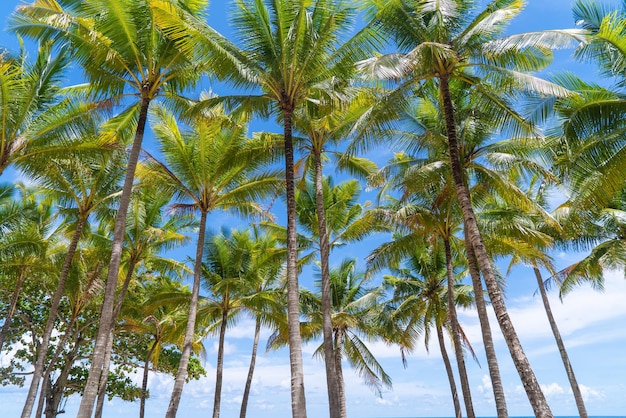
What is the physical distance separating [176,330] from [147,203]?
633 cm

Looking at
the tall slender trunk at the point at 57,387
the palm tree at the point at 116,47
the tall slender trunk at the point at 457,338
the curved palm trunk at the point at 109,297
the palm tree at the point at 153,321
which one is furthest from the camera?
the tall slender trunk at the point at 57,387

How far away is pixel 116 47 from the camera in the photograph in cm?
1123

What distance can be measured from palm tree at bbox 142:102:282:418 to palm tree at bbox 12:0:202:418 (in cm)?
256

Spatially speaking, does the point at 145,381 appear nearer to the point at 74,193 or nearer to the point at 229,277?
the point at 229,277

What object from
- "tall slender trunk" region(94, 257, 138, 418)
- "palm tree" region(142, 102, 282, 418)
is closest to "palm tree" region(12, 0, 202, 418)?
"palm tree" region(142, 102, 282, 418)

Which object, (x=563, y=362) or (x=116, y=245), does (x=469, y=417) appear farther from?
(x=116, y=245)

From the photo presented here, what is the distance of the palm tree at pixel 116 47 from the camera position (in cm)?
1069

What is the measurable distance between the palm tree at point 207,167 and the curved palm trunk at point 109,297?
260 centimetres

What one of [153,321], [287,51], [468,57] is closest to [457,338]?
[468,57]

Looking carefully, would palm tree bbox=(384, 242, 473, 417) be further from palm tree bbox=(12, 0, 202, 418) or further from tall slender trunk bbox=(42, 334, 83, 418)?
tall slender trunk bbox=(42, 334, 83, 418)

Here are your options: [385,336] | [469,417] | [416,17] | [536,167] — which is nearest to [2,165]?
[416,17]

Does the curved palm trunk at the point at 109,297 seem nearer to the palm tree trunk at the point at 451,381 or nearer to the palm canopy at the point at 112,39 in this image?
the palm canopy at the point at 112,39

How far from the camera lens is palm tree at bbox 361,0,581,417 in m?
9.70

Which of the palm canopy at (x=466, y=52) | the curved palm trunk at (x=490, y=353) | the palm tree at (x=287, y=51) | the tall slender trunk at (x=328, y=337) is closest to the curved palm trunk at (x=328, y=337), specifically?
the tall slender trunk at (x=328, y=337)
